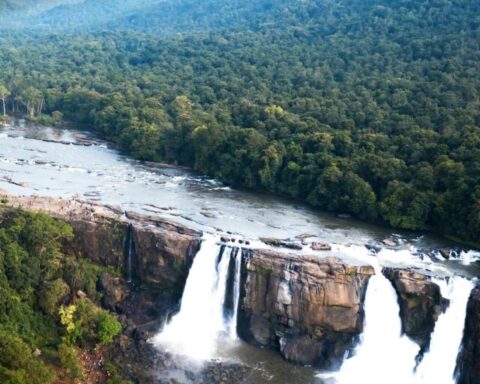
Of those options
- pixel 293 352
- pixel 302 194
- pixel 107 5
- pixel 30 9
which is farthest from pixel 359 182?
pixel 107 5

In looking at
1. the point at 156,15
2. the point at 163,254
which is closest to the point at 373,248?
the point at 163,254

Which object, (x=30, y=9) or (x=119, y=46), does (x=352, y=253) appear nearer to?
(x=30, y=9)

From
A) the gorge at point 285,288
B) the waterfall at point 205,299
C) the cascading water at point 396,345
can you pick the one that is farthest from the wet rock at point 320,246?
the waterfall at point 205,299

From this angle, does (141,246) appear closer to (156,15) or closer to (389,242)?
(389,242)

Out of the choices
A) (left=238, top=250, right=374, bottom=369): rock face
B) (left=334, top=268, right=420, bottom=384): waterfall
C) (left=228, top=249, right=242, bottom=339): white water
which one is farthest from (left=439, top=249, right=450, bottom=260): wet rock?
(left=228, top=249, right=242, bottom=339): white water

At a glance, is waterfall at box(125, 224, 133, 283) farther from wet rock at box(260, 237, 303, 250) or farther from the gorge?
wet rock at box(260, 237, 303, 250)

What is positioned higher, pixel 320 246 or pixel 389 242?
pixel 389 242

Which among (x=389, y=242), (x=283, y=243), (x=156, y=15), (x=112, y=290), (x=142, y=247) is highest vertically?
(x=156, y=15)
